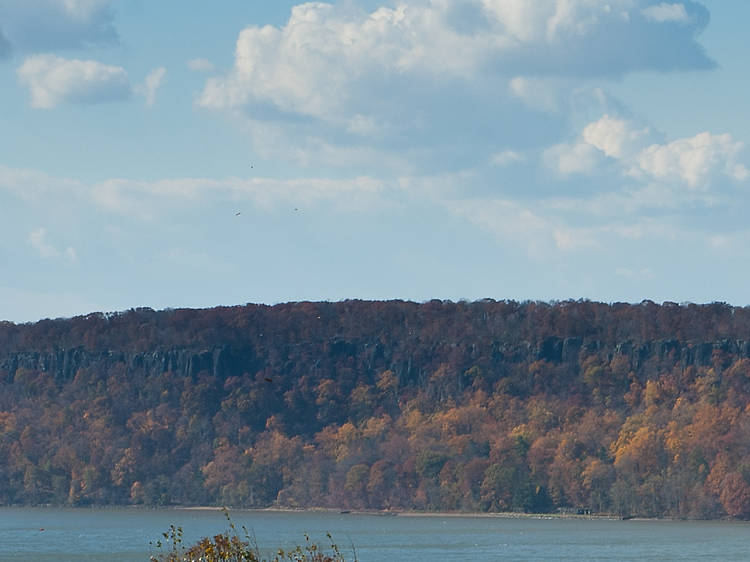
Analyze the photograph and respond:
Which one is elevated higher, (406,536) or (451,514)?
(406,536)

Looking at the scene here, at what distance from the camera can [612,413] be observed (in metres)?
200

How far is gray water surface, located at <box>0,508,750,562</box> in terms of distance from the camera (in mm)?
101750

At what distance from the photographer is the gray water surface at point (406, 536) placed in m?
102

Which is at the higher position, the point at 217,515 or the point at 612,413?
the point at 612,413

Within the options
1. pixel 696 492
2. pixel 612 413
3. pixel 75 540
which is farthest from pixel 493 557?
pixel 612 413

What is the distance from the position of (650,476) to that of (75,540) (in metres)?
70.7

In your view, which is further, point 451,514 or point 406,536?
point 451,514

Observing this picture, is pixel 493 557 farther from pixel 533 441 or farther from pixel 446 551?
pixel 533 441

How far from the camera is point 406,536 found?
129250mm

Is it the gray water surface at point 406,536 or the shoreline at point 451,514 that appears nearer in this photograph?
the gray water surface at point 406,536

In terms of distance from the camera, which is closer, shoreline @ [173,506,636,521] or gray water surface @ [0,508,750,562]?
gray water surface @ [0,508,750,562]

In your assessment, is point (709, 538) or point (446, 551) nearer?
point (446, 551)

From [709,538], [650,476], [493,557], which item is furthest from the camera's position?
[650,476]

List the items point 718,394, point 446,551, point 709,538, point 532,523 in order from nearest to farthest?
point 446,551 → point 709,538 → point 532,523 → point 718,394
